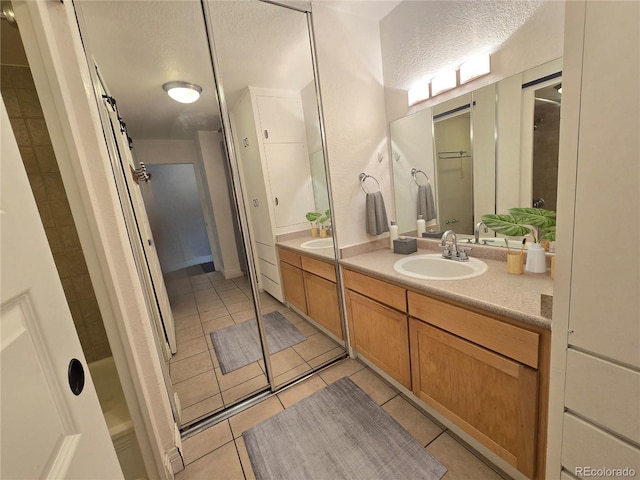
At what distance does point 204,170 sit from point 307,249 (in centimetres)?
162

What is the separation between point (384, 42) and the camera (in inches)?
72.6

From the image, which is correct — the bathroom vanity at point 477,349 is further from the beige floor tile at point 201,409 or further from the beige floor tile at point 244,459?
the beige floor tile at point 201,409

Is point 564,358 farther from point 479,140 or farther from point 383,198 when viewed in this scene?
point 383,198

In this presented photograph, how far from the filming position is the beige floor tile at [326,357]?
2006 millimetres

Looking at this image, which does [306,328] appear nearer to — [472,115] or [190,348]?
[190,348]

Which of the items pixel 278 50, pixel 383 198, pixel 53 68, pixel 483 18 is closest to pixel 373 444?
pixel 383 198

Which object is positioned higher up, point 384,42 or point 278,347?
point 384,42

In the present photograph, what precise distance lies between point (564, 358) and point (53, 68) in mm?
1929

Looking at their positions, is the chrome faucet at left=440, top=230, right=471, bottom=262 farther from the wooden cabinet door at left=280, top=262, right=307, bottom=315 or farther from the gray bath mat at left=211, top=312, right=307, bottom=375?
the gray bath mat at left=211, top=312, right=307, bottom=375

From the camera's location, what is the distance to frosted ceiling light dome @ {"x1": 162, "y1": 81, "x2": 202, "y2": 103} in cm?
200

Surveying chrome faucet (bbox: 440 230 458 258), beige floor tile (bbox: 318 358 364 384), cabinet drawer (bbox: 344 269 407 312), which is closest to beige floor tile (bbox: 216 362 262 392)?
beige floor tile (bbox: 318 358 364 384)

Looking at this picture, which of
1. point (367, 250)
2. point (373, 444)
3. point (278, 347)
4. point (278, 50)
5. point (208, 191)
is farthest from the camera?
point (208, 191)

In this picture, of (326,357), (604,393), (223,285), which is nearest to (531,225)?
(604,393)

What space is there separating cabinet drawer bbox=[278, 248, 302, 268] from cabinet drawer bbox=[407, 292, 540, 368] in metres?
1.20
